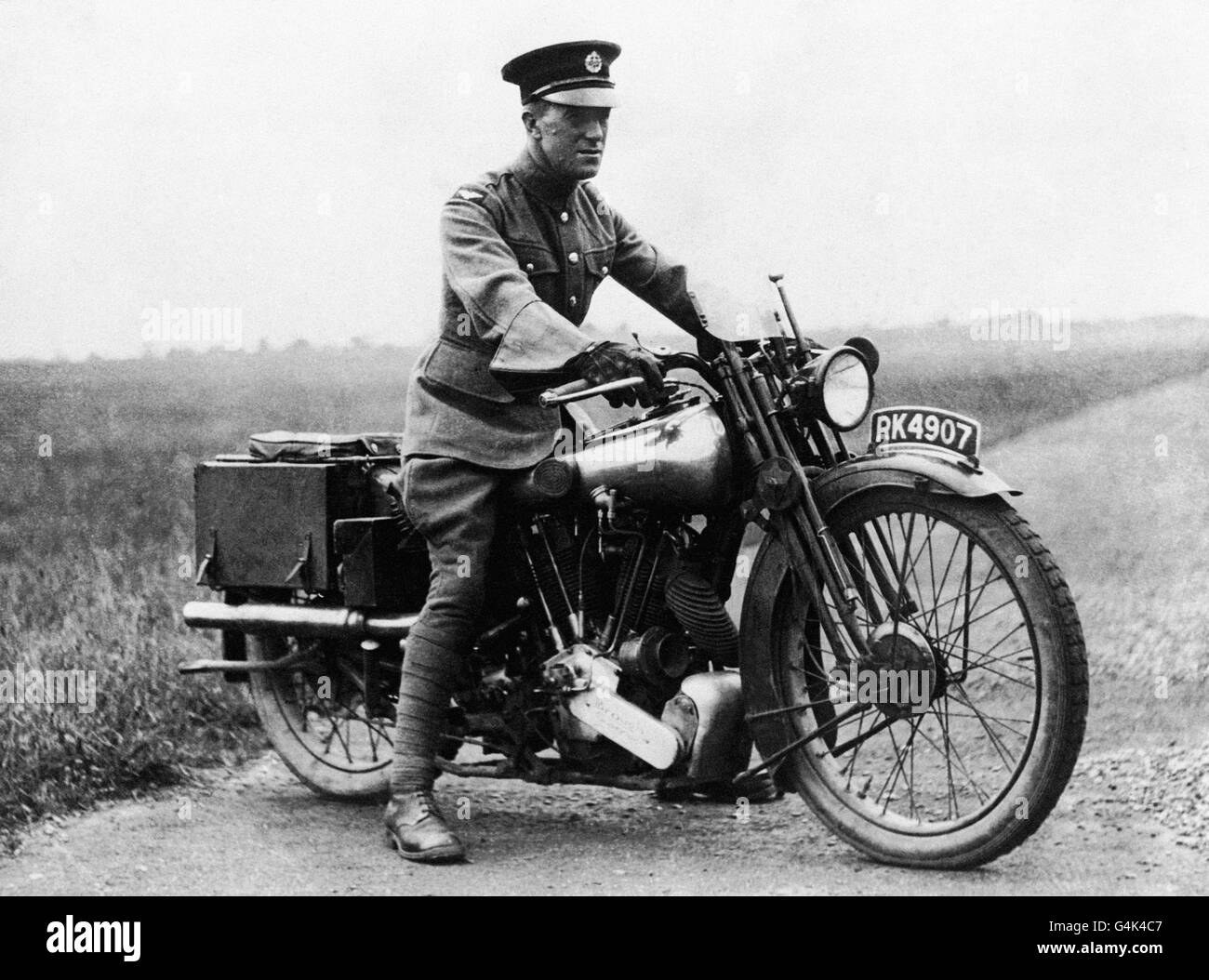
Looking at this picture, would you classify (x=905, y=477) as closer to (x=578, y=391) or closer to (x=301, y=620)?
(x=578, y=391)

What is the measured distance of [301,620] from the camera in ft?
17.5

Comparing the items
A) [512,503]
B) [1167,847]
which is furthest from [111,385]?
[1167,847]

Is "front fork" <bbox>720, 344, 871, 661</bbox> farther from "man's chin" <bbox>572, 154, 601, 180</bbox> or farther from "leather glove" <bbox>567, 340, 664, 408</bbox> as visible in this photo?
"man's chin" <bbox>572, 154, 601, 180</bbox>

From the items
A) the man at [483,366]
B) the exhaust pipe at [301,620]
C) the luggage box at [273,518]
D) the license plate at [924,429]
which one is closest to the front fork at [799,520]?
the license plate at [924,429]

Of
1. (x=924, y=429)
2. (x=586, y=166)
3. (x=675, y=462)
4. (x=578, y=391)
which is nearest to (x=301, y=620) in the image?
(x=578, y=391)

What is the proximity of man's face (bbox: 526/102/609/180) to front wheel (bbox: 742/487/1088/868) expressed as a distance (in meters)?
1.20

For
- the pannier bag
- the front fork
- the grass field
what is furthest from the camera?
the grass field

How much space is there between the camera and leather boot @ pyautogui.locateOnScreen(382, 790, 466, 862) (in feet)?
15.6

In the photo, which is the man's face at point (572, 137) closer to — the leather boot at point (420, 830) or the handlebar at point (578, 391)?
the handlebar at point (578, 391)

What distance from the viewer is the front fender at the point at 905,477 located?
13.7ft

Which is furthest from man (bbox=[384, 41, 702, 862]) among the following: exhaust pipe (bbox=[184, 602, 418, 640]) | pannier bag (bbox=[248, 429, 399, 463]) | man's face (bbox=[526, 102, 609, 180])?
pannier bag (bbox=[248, 429, 399, 463])

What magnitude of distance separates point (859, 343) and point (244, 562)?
211cm

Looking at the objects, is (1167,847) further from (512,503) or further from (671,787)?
(512,503)

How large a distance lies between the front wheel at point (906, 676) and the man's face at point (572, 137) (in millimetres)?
1199
